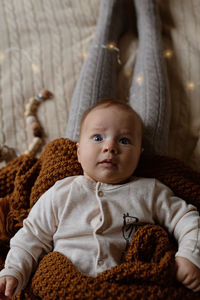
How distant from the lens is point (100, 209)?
0.73 meters

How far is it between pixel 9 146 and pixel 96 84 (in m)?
0.39

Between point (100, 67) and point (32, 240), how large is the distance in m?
0.66

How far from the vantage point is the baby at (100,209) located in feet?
2.28

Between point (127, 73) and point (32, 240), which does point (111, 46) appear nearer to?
point (127, 73)

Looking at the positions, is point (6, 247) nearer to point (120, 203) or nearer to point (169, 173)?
point (120, 203)

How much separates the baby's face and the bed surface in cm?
32

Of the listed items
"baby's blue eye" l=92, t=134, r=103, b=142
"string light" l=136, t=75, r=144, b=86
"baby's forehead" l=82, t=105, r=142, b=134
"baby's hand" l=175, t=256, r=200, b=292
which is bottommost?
"baby's hand" l=175, t=256, r=200, b=292

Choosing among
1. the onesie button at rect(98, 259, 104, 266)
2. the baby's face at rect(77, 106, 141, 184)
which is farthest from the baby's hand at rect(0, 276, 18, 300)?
the baby's face at rect(77, 106, 141, 184)

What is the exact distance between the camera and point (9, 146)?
1.08 meters

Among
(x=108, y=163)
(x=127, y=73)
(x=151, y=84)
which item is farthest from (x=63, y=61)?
(x=108, y=163)

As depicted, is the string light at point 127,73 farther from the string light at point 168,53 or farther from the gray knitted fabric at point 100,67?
the string light at point 168,53

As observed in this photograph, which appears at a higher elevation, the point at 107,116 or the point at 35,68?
the point at 35,68

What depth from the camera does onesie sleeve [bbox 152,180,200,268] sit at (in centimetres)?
68

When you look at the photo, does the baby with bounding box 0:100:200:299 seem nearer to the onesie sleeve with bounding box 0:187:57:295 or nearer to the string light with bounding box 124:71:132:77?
the onesie sleeve with bounding box 0:187:57:295
